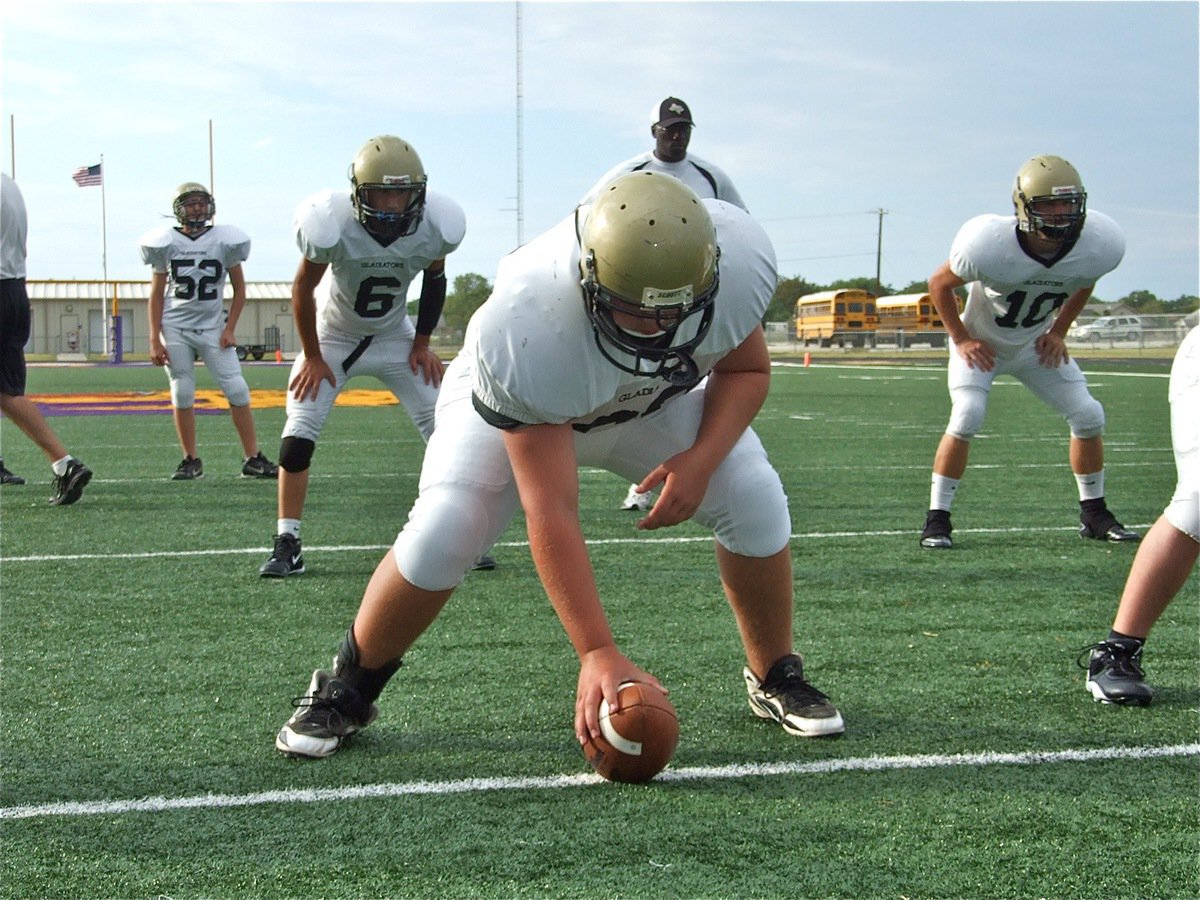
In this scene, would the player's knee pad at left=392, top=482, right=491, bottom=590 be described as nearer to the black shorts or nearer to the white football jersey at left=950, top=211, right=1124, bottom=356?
the white football jersey at left=950, top=211, right=1124, bottom=356

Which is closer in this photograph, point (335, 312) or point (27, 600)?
point (27, 600)

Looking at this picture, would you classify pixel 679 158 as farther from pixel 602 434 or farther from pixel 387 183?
pixel 602 434

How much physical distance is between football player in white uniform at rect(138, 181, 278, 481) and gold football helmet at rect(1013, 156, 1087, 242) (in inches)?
212

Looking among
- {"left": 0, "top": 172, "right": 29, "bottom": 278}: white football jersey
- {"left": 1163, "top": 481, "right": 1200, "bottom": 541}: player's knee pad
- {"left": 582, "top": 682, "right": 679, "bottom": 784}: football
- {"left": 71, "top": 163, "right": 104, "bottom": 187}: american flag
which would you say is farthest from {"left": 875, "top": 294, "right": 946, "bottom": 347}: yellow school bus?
{"left": 582, "top": 682, "right": 679, "bottom": 784}: football

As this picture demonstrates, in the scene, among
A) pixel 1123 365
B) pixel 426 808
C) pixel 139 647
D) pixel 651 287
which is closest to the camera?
pixel 651 287

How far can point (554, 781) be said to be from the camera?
114 inches

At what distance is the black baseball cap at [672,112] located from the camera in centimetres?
623

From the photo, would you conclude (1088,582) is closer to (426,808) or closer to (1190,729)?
(1190,729)

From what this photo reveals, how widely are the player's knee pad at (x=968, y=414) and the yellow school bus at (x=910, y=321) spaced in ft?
132

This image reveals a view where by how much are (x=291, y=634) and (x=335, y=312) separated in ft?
5.62

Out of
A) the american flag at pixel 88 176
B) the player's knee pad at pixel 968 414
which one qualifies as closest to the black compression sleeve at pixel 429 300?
the player's knee pad at pixel 968 414

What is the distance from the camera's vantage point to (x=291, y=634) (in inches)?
168

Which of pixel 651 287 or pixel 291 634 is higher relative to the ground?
pixel 651 287

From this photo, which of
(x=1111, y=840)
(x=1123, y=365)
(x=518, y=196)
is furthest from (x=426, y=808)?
(x=518, y=196)
